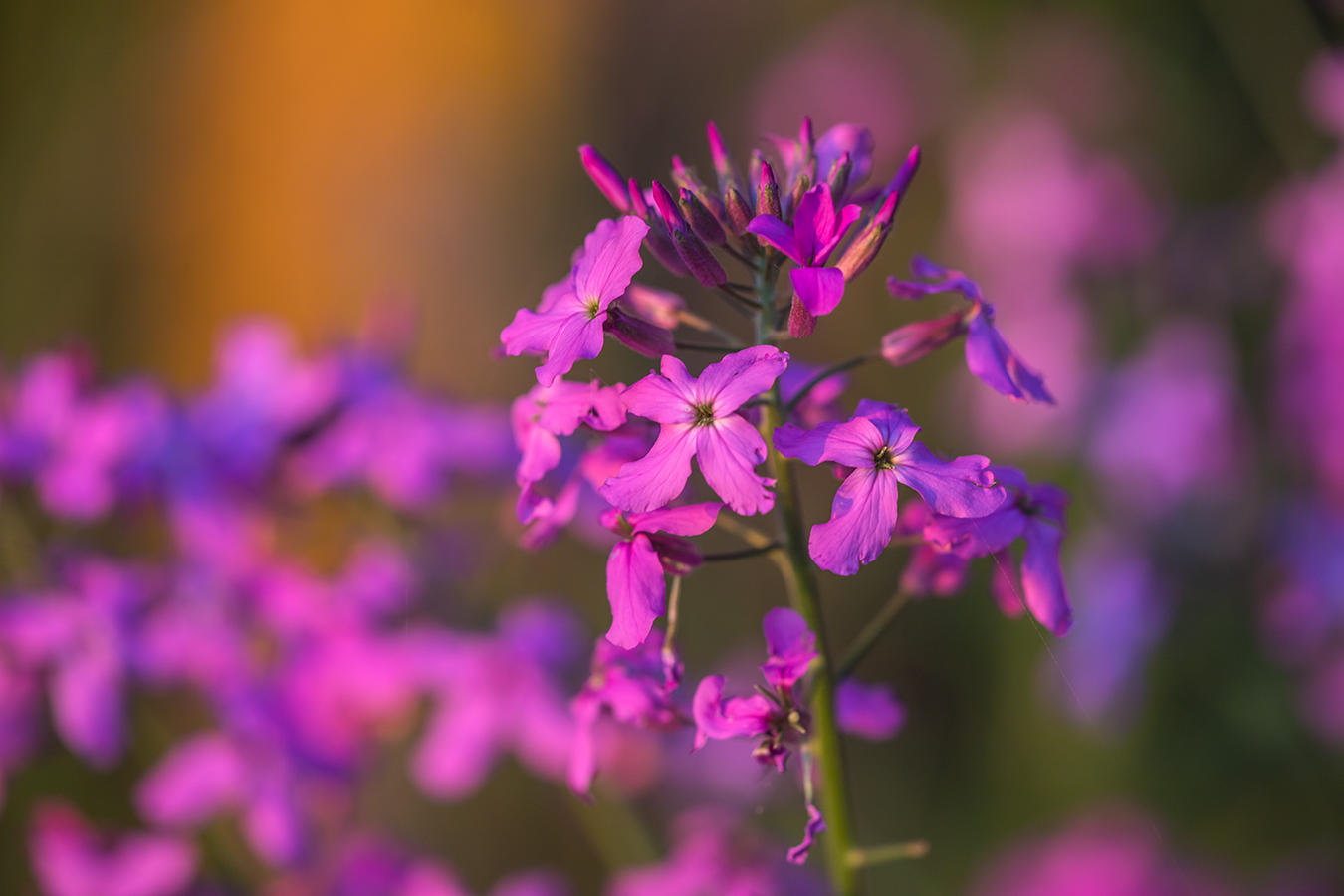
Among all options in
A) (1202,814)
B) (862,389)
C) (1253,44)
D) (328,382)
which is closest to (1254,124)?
(1253,44)

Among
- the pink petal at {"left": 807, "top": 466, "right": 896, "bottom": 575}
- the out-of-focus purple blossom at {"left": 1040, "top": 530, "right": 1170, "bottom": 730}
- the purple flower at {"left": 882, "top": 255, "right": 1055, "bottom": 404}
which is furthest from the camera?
the out-of-focus purple blossom at {"left": 1040, "top": 530, "right": 1170, "bottom": 730}

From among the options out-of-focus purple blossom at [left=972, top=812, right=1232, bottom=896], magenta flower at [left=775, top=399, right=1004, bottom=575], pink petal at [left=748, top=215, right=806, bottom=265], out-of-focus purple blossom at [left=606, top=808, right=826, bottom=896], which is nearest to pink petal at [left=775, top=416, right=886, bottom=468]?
magenta flower at [left=775, top=399, right=1004, bottom=575]

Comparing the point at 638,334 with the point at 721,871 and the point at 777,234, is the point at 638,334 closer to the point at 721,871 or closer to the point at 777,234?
the point at 777,234

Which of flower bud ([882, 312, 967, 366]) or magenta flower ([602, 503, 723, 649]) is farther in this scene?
flower bud ([882, 312, 967, 366])

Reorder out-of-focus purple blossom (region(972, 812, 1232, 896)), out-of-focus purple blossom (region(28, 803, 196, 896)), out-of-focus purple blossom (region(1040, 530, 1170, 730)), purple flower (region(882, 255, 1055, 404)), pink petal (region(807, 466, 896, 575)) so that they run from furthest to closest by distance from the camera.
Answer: out-of-focus purple blossom (region(1040, 530, 1170, 730)) → out-of-focus purple blossom (region(972, 812, 1232, 896)) → out-of-focus purple blossom (region(28, 803, 196, 896)) → purple flower (region(882, 255, 1055, 404)) → pink petal (region(807, 466, 896, 575))

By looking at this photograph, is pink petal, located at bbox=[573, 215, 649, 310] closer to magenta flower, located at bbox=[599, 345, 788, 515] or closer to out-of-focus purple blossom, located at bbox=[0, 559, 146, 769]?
magenta flower, located at bbox=[599, 345, 788, 515]

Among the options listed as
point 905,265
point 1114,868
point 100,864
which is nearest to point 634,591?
point 100,864
